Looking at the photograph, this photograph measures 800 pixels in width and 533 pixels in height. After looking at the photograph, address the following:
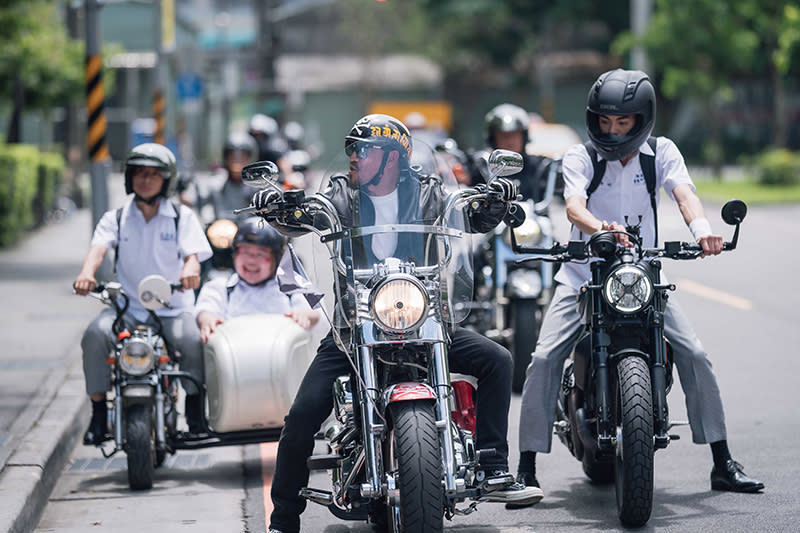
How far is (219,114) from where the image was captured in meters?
66.5

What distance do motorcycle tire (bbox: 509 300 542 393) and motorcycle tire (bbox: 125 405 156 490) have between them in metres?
2.93

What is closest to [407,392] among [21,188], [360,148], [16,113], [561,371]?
[360,148]

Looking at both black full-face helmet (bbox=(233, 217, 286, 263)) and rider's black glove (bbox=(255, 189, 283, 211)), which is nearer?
rider's black glove (bbox=(255, 189, 283, 211))

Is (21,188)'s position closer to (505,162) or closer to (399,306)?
(505,162)

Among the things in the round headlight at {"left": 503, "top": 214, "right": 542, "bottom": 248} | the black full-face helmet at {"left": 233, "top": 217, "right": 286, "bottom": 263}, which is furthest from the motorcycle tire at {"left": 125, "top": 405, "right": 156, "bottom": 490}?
the round headlight at {"left": 503, "top": 214, "right": 542, "bottom": 248}

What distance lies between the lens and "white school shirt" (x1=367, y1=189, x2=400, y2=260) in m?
5.62

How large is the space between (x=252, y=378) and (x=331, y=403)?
1622 millimetres

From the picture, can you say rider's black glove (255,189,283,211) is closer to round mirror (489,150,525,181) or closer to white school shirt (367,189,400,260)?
white school shirt (367,189,400,260)

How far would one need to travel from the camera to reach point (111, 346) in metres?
7.74

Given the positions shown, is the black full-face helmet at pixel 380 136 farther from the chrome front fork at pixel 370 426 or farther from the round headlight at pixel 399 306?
the chrome front fork at pixel 370 426

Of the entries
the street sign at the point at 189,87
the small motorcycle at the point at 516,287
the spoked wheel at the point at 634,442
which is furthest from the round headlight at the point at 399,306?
the street sign at the point at 189,87

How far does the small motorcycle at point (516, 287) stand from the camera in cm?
968

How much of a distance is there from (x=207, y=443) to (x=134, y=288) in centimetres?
99

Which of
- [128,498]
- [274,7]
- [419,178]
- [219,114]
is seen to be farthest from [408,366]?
[219,114]
